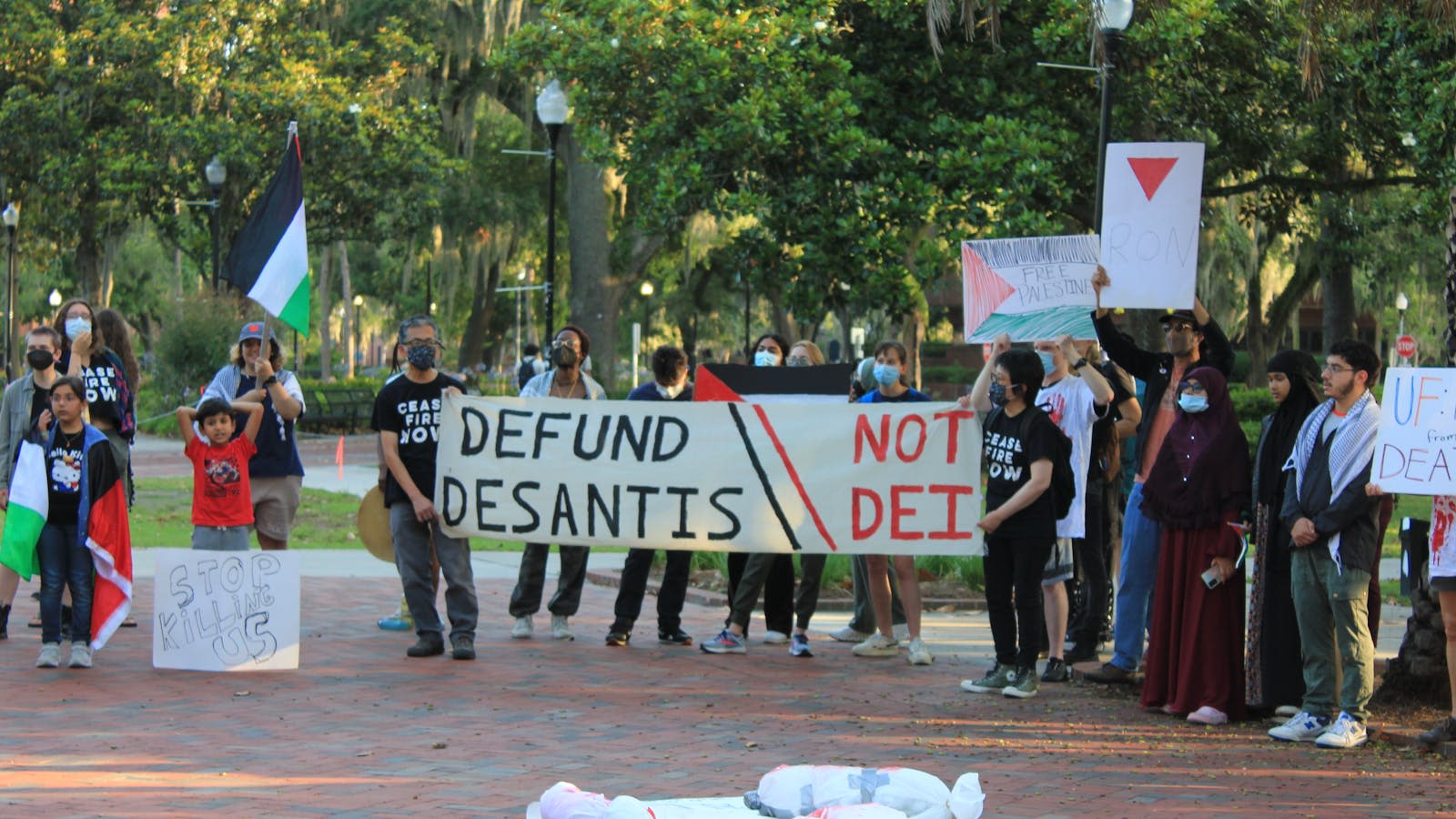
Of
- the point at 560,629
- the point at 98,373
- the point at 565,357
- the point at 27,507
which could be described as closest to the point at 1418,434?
the point at 565,357

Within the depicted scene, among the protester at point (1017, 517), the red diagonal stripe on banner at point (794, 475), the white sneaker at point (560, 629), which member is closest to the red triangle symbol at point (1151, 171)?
the protester at point (1017, 517)

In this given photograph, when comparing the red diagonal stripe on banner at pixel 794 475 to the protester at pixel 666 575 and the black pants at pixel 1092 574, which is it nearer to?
the protester at pixel 666 575

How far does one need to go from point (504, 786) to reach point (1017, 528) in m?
3.38

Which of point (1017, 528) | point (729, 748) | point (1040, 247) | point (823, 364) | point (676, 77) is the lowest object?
point (729, 748)

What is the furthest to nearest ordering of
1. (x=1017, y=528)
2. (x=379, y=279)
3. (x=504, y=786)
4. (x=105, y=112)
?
(x=379, y=279) → (x=105, y=112) → (x=1017, y=528) → (x=504, y=786)

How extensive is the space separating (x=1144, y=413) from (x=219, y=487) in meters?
5.19

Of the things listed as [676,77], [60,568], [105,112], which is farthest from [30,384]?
[105,112]

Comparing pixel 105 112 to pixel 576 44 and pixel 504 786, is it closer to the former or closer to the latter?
pixel 576 44

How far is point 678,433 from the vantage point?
994 cm

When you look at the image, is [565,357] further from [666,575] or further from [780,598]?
[780,598]

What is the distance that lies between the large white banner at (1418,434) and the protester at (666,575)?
14.4ft

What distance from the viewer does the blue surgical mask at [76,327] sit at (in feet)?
32.5

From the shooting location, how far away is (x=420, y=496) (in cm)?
974

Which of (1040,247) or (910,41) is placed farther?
(910,41)
